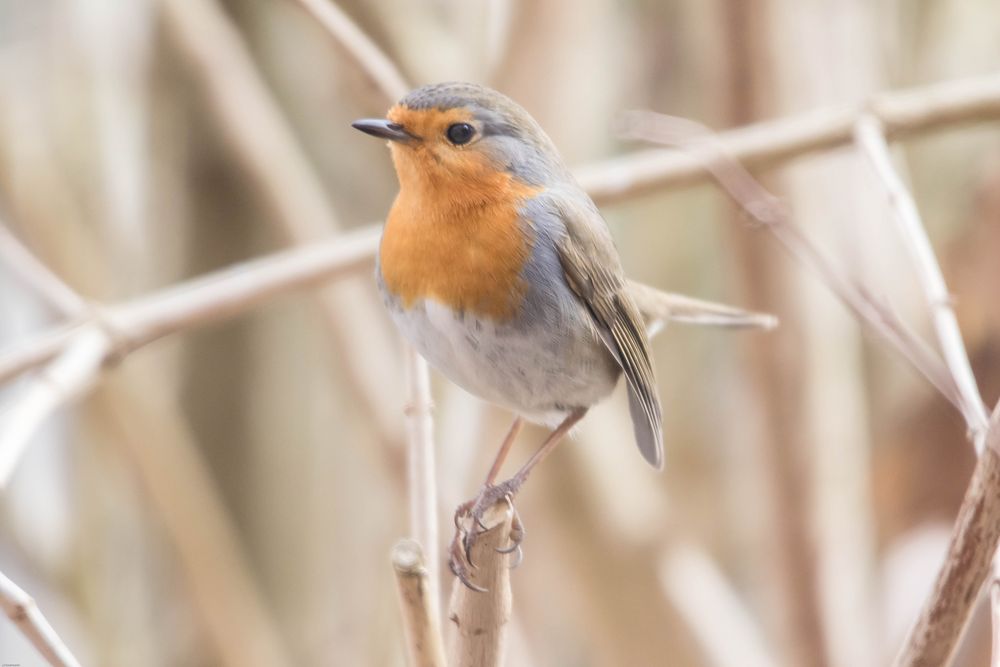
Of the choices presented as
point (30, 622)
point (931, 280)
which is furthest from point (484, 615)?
point (931, 280)

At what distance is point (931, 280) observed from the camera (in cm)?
140

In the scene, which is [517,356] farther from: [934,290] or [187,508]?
[187,508]

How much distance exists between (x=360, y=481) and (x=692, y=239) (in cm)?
112

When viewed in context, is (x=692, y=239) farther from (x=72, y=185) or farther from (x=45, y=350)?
(x=45, y=350)

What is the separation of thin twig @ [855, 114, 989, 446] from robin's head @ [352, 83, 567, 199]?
0.50 m

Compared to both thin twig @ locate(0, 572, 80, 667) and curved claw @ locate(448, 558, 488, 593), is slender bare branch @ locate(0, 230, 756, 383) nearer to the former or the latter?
curved claw @ locate(448, 558, 488, 593)

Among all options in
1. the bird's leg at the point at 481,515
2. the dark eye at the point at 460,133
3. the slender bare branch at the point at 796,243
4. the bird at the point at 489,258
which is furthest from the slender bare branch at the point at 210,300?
the slender bare branch at the point at 796,243

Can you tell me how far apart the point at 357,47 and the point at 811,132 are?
2.34 ft

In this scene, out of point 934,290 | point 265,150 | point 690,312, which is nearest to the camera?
point 934,290

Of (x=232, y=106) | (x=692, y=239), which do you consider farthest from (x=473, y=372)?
(x=692, y=239)

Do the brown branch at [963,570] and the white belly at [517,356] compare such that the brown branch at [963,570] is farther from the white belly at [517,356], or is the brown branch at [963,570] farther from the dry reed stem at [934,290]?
the white belly at [517,356]

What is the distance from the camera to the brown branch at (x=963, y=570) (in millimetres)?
1039

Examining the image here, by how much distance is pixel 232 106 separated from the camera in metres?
2.50

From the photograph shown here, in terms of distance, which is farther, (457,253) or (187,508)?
(187,508)
